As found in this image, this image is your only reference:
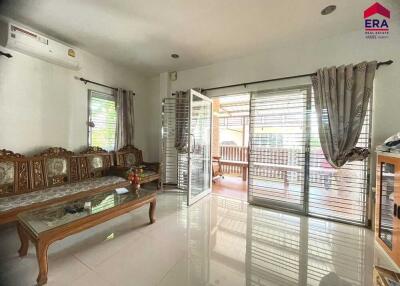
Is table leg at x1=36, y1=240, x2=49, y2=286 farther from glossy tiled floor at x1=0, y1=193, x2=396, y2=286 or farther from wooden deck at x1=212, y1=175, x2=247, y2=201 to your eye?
wooden deck at x1=212, y1=175, x2=247, y2=201

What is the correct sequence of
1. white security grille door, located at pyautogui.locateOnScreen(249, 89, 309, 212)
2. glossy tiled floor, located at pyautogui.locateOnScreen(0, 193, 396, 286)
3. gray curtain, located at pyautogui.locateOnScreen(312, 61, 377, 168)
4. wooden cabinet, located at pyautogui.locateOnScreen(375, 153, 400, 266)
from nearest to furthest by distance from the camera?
glossy tiled floor, located at pyautogui.locateOnScreen(0, 193, 396, 286) → wooden cabinet, located at pyautogui.locateOnScreen(375, 153, 400, 266) → gray curtain, located at pyautogui.locateOnScreen(312, 61, 377, 168) → white security grille door, located at pyautogui.locateOnScreen(249, 89, 309, 212)

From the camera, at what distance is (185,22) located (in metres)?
2.35

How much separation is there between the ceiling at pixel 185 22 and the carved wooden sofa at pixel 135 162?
1981 mm

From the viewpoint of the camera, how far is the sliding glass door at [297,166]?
8.25ft

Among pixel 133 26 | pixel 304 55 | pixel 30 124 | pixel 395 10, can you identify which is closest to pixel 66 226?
pixel 30 124

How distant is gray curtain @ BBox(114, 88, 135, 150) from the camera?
3748 millimetres

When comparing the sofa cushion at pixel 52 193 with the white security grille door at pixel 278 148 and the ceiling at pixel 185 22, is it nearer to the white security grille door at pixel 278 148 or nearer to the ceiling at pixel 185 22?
the ceiling at pixel 185 22

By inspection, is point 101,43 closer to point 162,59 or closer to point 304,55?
point 162,59

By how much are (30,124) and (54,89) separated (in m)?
0.66

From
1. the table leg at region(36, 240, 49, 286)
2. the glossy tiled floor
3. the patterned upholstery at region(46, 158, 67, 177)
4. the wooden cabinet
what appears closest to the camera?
the table leg at region(36, 240, 49, 286)

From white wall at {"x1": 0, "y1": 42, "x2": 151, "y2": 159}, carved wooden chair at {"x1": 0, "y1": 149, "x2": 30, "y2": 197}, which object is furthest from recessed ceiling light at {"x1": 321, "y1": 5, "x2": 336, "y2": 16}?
carved wooden chair at {"x1": 0, "y1": 149, "x2": 30, "y2": 197}

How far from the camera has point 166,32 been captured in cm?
259

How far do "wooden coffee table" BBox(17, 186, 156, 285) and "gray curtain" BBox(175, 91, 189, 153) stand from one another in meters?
1.63

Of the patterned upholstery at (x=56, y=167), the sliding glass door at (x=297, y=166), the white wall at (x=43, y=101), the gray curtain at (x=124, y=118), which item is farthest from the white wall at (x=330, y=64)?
the patterned upholstery at (x=56, y=167)
